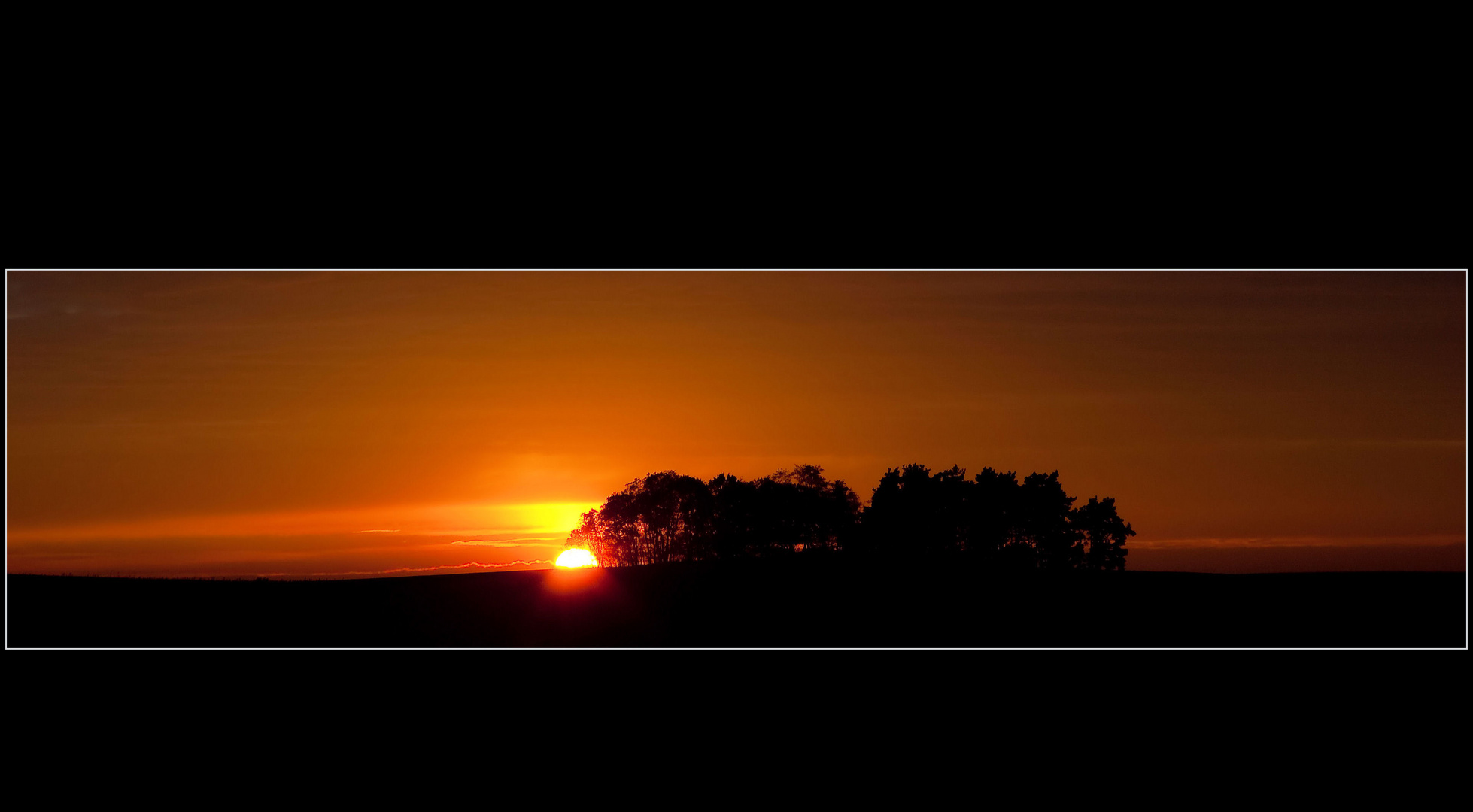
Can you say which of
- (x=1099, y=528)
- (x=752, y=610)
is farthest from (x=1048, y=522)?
(x=752, y=610)

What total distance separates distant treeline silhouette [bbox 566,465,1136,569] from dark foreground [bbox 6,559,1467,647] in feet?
0.40

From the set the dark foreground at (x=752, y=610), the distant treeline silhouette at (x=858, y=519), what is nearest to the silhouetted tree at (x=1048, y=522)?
the distant treeline silhouette at (x=858, y=519)

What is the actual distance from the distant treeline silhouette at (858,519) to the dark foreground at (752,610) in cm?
12

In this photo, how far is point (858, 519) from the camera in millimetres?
6344

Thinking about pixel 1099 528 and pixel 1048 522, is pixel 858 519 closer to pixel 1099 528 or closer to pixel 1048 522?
pixel 1048 522

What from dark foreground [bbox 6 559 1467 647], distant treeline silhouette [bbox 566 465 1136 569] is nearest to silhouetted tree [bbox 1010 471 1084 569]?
distant treeline silhouette [bbox 566 465 1136 569]

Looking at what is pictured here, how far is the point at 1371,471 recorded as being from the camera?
20.9 feet

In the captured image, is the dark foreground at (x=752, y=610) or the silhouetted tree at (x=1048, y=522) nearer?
the dark foreground at (x=752, y=610)

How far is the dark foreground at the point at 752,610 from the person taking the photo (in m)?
6.00

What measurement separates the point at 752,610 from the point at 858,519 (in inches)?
29.9

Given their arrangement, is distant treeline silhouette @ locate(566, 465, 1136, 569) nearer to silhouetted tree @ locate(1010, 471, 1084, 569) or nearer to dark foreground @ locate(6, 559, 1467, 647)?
silhouetted tree @ locate(1010, 471, 1084, 569)

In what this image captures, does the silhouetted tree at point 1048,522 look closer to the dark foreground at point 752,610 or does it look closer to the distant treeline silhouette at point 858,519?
the distant treeline silhouette at point 858,519
